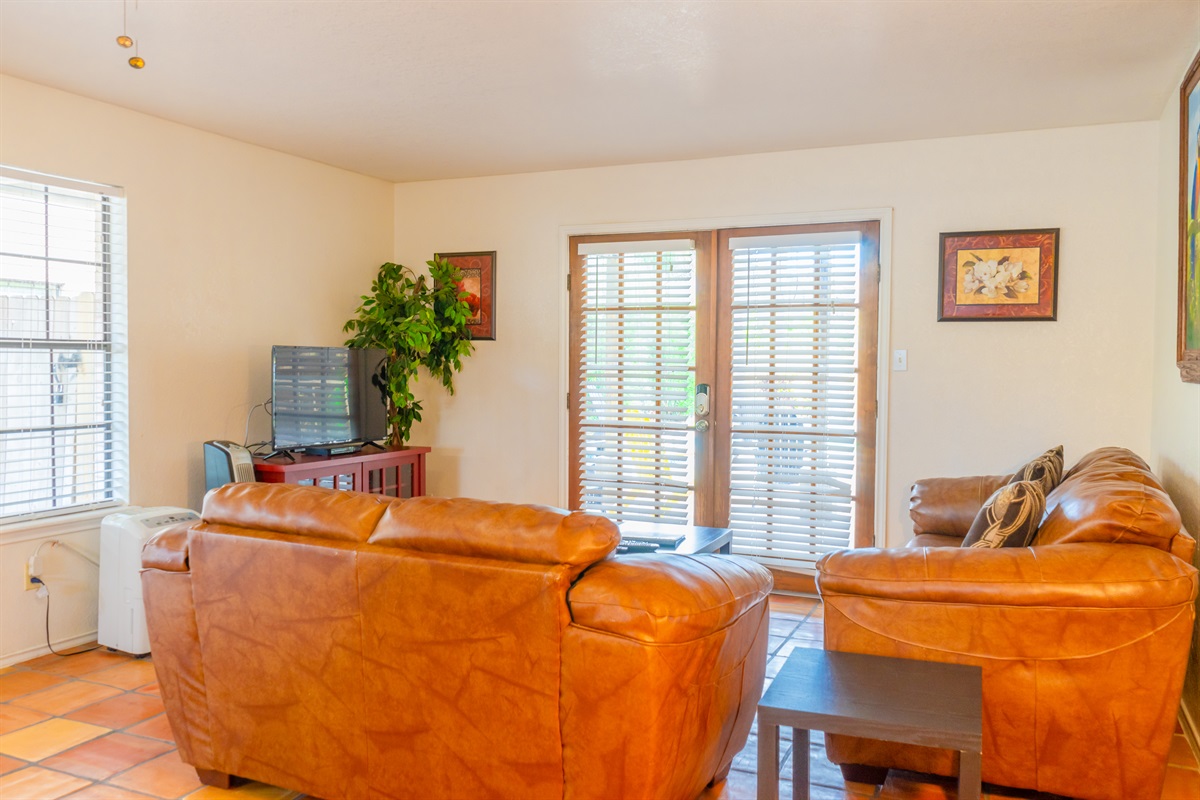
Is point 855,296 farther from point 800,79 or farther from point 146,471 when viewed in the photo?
point 146,471

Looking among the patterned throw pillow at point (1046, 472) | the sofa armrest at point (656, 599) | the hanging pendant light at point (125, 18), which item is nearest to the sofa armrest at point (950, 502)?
the patterned throw pillow at point (1046, 472)

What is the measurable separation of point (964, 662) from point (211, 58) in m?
3.32

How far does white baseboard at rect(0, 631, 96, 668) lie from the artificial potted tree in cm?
189

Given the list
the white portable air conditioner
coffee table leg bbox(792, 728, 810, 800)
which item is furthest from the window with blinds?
the white portable air conditioner

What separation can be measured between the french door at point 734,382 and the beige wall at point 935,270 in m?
0.15

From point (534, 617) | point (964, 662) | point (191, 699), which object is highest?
point (534, 617)

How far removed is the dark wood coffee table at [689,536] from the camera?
3.73 metres

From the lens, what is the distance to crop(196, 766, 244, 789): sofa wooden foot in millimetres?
2510

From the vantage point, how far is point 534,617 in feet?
6.46

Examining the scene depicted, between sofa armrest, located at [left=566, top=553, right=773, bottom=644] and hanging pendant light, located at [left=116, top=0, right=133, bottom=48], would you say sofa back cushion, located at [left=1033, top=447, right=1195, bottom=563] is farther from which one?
hanging pendant light, located at [left=116, top=0, right=133, bottom=48]

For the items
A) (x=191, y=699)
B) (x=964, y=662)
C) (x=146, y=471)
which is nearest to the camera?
(x=964, y=662)

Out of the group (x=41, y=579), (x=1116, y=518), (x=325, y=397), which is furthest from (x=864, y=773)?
(x=41, y=579)

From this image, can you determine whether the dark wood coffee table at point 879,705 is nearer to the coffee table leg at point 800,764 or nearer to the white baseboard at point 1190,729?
the coffee table leg at point 800,764

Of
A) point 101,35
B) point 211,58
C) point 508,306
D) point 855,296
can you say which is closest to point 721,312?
point 855,296
